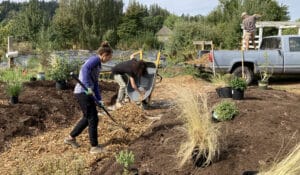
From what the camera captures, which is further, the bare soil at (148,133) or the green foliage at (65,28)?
the green foliage at (65,28)

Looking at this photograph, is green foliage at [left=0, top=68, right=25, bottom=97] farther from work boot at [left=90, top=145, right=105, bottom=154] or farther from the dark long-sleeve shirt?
work boot at [left=90, top=145, right=105, bottom=154]

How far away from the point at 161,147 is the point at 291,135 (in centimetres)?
175

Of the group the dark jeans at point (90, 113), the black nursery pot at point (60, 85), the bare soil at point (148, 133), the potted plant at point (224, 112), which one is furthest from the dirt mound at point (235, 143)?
the black nursery pot at point (60, 85)

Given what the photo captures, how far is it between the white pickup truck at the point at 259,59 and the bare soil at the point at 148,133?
3755 mm

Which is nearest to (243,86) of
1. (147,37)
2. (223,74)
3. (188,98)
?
(188,98)

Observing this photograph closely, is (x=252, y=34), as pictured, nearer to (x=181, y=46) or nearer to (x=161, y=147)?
(x=181, y=46)

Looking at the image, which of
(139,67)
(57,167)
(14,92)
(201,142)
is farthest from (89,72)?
(14,92)

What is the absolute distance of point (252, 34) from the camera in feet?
52.4

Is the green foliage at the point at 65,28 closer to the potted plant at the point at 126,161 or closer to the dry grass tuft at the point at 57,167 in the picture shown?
the dry grass tuft at the point at 57,167

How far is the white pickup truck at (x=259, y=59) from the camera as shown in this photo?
13.8 meters

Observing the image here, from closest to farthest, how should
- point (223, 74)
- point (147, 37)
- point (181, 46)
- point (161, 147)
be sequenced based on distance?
point (161, 147)
point (223, 74)
point (181, 46)
point (147, 37)

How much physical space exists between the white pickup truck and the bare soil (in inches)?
148

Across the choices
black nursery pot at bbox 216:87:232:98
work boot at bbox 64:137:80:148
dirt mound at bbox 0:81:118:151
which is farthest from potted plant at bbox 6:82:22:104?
black nursery pot at bbox 216:87:232:98

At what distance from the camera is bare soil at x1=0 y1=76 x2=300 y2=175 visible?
5.35 metres
